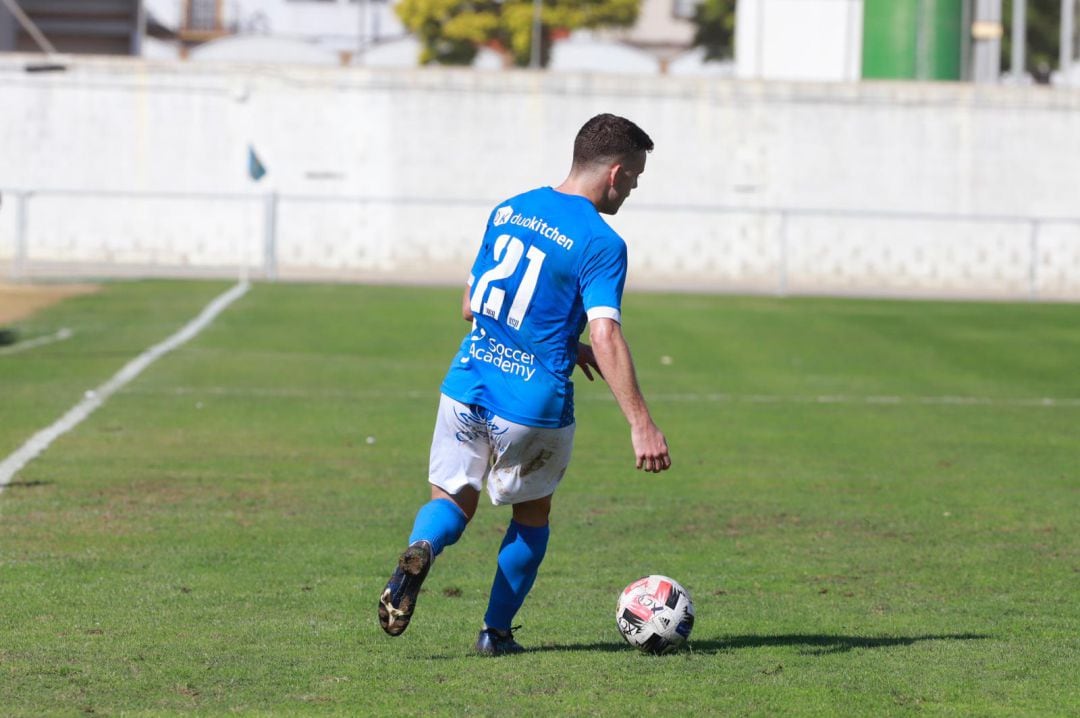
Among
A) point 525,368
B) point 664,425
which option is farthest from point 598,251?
point 664,425

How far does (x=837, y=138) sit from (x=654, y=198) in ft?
15.3

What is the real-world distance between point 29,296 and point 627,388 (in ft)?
75.0

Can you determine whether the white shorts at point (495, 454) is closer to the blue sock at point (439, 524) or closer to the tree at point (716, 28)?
the blue sock at point (439, 524)

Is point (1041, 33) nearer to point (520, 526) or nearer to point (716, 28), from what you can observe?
point (716, 28)

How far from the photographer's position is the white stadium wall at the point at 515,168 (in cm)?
3847

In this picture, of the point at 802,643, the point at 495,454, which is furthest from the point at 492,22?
the point at 495,454

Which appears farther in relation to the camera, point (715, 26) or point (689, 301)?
point (715, 26)

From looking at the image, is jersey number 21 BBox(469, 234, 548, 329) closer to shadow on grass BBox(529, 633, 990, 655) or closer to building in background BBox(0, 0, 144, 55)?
shadow on grass BBox(529, 633, 990, 655)

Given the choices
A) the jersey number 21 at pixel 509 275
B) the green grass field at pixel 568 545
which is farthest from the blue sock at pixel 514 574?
the jersey number 21 at pixel 509 275

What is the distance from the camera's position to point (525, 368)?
6133 millimetres

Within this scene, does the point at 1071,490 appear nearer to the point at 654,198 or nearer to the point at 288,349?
the point at 288,349

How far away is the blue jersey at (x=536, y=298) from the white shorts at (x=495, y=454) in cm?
6

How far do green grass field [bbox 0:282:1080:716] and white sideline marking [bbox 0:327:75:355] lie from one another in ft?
1.54

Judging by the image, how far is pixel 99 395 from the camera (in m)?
15.7
